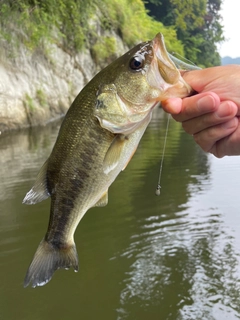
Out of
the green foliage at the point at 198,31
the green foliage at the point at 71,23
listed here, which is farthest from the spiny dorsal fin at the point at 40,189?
the green foliage at the point at 198,31

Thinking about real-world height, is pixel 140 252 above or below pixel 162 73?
below

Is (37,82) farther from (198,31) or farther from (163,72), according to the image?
(198,31)

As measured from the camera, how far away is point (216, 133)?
2457 mm

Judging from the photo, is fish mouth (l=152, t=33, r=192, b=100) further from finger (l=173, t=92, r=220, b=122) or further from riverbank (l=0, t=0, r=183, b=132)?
riverbank (l=0, t=0, r=183, b=132)

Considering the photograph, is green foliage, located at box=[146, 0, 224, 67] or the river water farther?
green foliage, located at box=[146, 0, 224, 67]

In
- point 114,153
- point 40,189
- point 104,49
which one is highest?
point 104,49

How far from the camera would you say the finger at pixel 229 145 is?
2.46 meters

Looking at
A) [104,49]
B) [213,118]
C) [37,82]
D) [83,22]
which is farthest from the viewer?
[104,49]

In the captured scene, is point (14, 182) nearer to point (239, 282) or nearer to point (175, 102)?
point (239, 282)

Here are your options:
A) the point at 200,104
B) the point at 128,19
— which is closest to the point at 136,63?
the point at 200,104

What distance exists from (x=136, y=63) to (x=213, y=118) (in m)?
0.56

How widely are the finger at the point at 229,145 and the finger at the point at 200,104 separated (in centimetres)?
30

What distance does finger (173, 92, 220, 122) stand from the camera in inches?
86.4

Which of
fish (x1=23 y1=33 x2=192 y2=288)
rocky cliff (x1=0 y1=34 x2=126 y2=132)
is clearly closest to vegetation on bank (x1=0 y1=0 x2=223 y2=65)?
rocky cliff (x1=0 y1=34 x2=126 y2=132)
